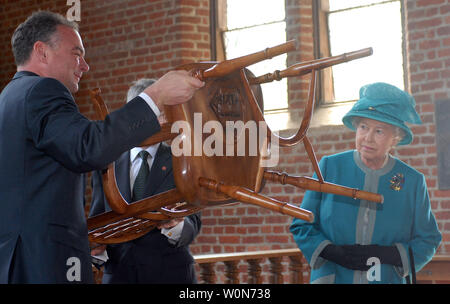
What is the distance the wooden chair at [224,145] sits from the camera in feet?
4.44

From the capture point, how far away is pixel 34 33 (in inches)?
69.6

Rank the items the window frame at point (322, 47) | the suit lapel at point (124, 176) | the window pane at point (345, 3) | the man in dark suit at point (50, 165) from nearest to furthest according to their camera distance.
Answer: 1. the man in dark suit at point (50, 165)
2. the suit lapel at point (124, 176)
3. the window pane at point (345, 3)
4. the window frame at point (322, 47)

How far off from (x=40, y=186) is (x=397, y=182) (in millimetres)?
1174

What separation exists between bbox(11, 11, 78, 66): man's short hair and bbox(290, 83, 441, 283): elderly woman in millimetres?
974

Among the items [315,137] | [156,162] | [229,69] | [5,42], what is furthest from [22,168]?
[5,42]

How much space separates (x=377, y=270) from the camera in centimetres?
204

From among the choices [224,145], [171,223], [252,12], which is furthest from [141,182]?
[252,12]

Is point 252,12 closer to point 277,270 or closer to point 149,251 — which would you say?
point 277,270

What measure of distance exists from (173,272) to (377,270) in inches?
30.4

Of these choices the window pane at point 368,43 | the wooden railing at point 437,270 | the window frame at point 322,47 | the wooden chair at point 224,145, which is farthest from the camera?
the window frame at point 322,47

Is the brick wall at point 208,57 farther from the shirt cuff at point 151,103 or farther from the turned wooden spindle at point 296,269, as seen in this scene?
the shirt cuff at point 151,103

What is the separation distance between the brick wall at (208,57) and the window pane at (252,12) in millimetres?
193

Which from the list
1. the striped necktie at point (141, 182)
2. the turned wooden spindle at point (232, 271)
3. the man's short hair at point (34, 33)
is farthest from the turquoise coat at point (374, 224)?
the turned wooden spindle at point (232, 271)

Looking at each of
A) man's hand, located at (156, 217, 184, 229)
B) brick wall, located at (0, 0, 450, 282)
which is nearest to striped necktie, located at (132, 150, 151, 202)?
man's hand, located at (156, 217, 184, 229)
